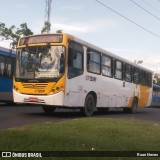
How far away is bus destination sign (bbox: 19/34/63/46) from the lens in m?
14.0

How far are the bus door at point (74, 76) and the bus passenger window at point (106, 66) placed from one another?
2386mm

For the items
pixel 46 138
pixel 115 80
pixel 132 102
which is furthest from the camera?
pixel 132 102

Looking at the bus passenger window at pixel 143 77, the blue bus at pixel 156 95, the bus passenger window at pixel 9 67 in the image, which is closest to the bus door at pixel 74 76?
the bus passenger window at pixel 9 67

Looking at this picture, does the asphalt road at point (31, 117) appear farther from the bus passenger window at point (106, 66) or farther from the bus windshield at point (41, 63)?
the bus passenger window at point (106, 66)

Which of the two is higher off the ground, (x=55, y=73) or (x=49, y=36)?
(x=49, y=36)

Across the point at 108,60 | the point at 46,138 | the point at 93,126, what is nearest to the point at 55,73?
the point at 93,126

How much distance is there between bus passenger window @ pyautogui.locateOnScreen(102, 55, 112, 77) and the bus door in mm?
2386

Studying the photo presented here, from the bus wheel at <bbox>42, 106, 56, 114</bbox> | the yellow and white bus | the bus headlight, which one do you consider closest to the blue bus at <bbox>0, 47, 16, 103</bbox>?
the bus wheel at <bbox>42, 106, 56, 114</bbox>

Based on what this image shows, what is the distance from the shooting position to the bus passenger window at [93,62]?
1535 centimetres

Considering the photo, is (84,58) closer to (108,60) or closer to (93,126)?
(108,60)

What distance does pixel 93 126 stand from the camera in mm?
10562

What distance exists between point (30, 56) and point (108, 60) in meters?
4.72

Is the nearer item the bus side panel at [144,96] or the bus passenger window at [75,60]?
the bus passenger window at [75,60]

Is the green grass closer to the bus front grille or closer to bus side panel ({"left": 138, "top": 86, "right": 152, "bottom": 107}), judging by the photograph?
the bus front grille
